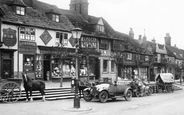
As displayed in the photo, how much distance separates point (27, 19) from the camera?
29031 millimetres

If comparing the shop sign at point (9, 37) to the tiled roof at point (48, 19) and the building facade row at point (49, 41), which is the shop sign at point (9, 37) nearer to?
the building facade row at point (49, 41)

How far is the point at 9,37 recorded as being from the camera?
2659cm

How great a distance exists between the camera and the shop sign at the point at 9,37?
85.8 ft

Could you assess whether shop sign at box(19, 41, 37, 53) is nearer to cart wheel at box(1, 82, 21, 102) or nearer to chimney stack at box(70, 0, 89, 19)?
cart wheel at box(1, 82, 21, 102)

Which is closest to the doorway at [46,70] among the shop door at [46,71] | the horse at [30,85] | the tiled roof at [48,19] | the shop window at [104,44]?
the shop door at [46,71]

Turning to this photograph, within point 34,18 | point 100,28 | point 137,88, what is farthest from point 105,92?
point 100,28

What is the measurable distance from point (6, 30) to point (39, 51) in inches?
185

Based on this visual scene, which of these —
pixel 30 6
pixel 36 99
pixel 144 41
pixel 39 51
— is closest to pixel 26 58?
pixel 39 51

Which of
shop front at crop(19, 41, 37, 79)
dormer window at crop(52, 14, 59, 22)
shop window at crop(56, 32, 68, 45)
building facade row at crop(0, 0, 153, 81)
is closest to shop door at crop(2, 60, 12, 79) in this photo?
building facade row at crop(0, 0, 153, 81)

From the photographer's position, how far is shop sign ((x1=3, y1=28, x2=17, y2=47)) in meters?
26.2

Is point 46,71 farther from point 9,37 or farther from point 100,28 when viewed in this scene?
point 100,28

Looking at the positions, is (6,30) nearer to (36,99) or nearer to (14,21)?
(14,21)

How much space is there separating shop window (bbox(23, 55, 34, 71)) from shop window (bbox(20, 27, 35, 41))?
184 cm

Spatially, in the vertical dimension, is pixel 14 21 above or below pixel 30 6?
below
